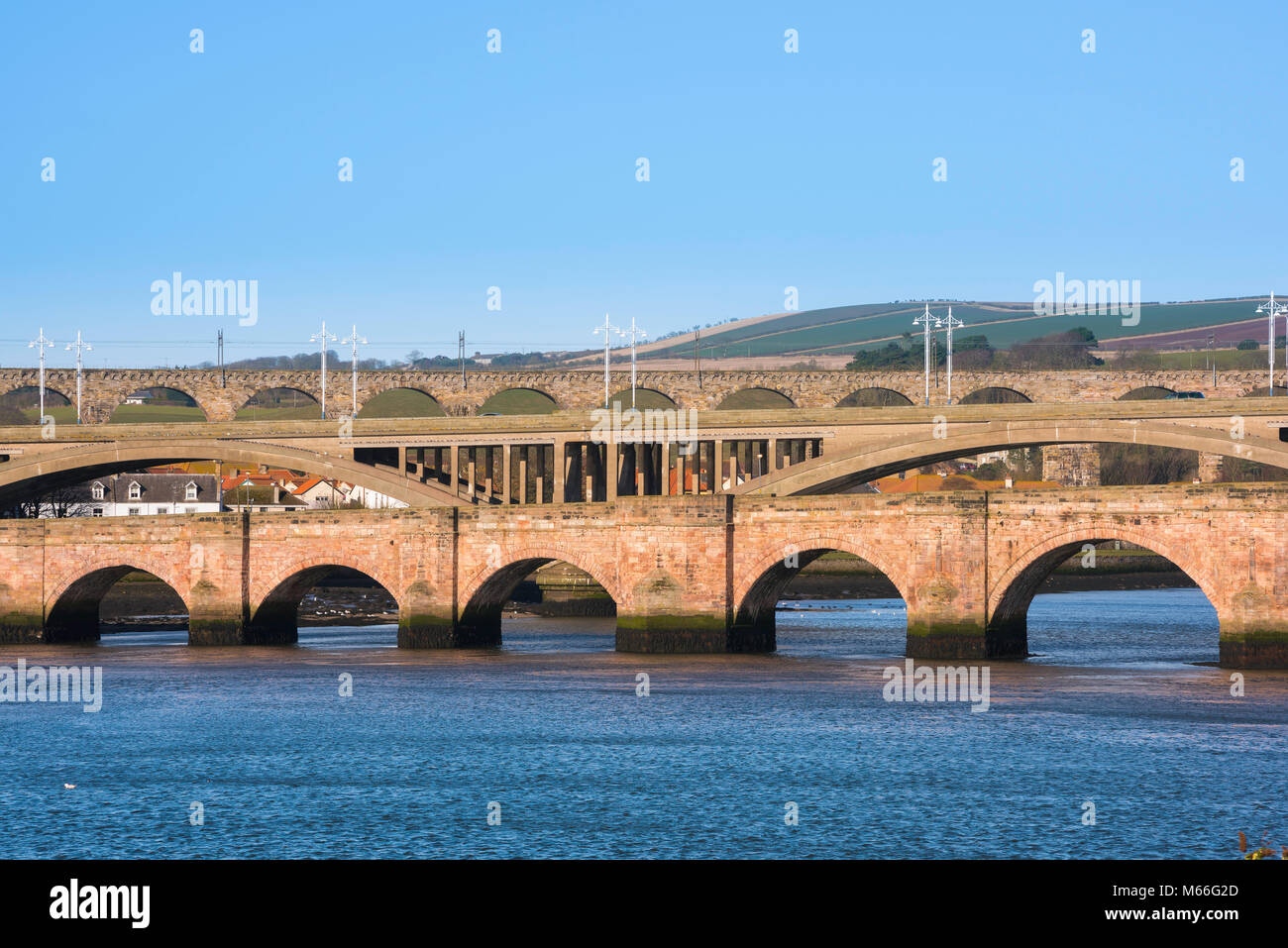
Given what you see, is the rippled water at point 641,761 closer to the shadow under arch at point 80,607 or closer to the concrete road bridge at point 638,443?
the shadow under arch at point 80,607

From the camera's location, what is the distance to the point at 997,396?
140500mm

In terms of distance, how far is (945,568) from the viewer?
45.6 metres

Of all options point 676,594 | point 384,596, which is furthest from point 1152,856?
point 384,596

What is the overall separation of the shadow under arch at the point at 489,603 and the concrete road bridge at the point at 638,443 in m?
12.4

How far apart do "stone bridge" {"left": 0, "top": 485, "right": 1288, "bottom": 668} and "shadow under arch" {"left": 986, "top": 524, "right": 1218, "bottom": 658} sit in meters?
0.07

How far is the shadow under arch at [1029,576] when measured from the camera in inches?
1677

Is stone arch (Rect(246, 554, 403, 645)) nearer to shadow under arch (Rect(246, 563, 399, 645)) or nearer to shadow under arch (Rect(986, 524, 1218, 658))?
shadow under arch (Rect(246, 563, 399, 645))

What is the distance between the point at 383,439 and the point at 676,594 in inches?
1141

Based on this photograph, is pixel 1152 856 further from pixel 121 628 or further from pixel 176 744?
pixel 121 628

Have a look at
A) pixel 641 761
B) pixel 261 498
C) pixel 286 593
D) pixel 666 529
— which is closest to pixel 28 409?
pixel 261 498

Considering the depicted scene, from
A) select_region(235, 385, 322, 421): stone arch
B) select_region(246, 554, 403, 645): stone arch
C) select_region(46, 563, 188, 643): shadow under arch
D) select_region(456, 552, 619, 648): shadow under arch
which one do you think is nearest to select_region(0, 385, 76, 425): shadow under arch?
select_region(235, 385, 322, 421): stone arch

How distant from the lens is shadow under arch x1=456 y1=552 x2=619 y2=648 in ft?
175

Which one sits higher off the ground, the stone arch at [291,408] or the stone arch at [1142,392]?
the stone arch at [291,408]

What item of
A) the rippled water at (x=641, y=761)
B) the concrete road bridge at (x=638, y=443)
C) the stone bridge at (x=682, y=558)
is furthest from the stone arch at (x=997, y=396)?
the rippled water at (x=641, y=761)
